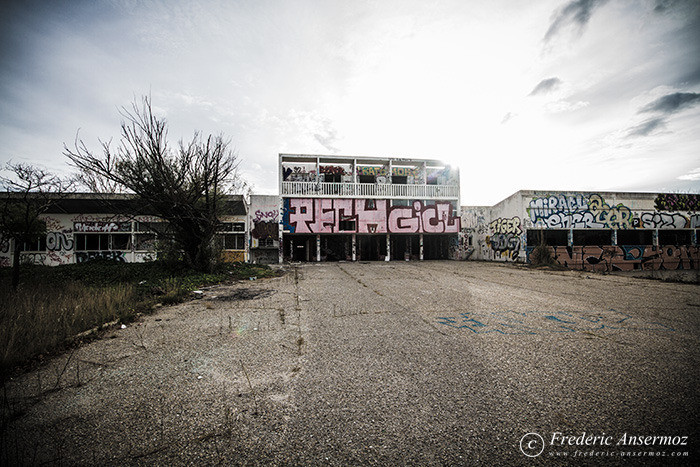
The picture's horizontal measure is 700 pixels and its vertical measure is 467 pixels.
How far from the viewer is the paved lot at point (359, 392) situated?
5.05ft

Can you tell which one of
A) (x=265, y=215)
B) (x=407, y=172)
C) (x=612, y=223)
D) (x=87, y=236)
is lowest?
(x=87, y=236)

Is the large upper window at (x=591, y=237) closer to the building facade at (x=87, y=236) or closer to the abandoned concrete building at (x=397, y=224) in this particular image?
the abandoned concrete building at (x=397, y=224)

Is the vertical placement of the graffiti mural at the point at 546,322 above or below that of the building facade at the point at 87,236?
below

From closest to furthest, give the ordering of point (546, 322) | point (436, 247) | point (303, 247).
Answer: point (546, 322) < point (303, 247) < point (436, 247)

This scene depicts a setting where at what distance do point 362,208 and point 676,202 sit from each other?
19.2m

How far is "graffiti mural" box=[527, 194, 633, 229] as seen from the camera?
15.1m

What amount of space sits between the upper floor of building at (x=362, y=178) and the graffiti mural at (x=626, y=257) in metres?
8.11

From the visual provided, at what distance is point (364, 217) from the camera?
18.5m

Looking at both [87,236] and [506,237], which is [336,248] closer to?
[506,237]

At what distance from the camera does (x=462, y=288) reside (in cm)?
720

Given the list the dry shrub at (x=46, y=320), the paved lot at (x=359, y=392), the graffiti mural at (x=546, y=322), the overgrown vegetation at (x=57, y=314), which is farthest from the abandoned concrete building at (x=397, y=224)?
the graffiti mural at (x=546, y=322)

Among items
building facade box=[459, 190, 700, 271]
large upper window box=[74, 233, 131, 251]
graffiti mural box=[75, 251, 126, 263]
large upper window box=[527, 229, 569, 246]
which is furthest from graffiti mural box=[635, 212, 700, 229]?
graffiti mural box=[75, 251, 126, 263]

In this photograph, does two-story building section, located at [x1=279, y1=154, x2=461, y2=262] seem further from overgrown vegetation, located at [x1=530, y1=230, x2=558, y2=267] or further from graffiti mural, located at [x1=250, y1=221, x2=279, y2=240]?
overgrown vegetation, located at [x1=530, y1=230, x2=558, y2=267]

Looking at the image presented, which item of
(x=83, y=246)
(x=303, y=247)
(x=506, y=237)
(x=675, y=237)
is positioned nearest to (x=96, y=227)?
(x=83, y=246)
